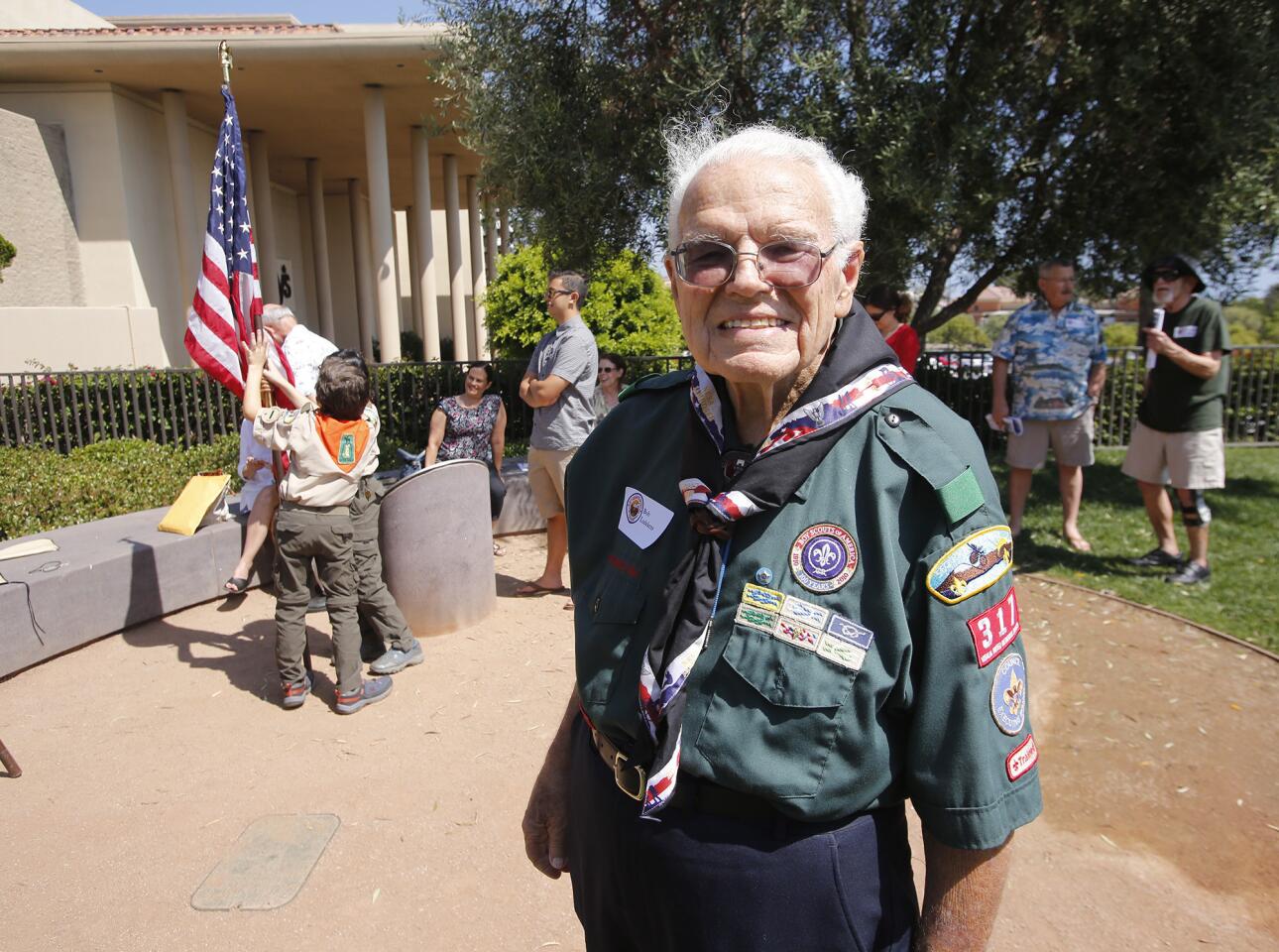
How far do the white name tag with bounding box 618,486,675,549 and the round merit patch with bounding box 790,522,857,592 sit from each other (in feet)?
0.91

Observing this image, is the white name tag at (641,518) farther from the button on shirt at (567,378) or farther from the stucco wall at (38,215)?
the stucco wall at (38,215)

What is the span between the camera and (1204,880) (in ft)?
10.1

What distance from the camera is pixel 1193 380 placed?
5793 mm

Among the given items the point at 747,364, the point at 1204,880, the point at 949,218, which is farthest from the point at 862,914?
the point at 949,218

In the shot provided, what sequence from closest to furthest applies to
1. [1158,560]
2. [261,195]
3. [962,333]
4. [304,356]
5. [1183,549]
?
[304,356] → [1158,560] → [1183,549] → [261,195] → [962,333]

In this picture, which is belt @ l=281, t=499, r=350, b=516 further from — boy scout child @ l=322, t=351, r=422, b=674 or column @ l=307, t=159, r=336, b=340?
column @ l=307, t=159, r=336, b=340

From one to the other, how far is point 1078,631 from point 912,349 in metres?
2.13

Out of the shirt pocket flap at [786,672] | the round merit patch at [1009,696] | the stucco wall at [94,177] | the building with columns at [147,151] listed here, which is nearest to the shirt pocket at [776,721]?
the shirt pocket flap at [786,672]

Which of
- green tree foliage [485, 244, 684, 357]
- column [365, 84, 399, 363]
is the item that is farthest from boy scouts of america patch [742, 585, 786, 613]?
column [365, 84, 399, 363]

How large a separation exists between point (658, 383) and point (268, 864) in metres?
2.54

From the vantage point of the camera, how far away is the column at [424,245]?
17031 millimetres

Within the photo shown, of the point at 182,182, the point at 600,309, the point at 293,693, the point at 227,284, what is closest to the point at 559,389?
the point at 227,284

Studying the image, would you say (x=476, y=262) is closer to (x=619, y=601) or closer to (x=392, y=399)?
(x=392, y=399)

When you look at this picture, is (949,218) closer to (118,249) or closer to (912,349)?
(912,349)
